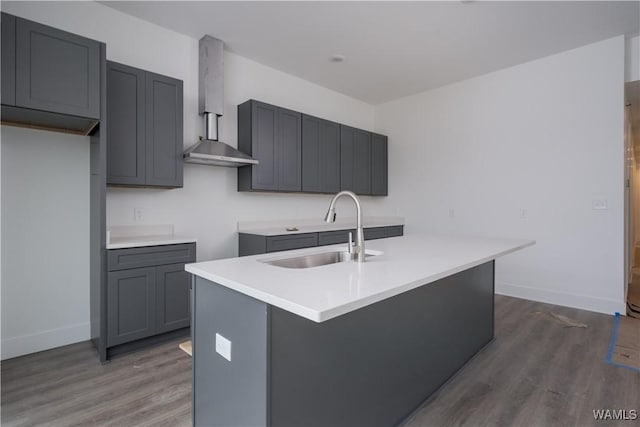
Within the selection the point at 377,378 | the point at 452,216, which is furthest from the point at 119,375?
the point at 452,216

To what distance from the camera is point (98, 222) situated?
2438 millimetres

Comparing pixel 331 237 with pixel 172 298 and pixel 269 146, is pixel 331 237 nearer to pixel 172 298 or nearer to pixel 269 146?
pixel 269 146

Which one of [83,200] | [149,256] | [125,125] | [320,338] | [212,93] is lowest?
[320,338]

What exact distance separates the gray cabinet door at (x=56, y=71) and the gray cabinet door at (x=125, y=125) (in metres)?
0.26

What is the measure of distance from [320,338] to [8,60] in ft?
8.15

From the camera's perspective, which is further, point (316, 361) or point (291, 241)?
point (291, 241)

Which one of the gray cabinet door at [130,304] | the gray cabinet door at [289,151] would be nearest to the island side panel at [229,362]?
the gray cabinet door at [130,304]

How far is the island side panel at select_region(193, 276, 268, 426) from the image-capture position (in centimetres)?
115

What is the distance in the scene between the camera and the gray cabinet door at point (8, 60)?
1.97 meters

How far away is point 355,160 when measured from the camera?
480cm

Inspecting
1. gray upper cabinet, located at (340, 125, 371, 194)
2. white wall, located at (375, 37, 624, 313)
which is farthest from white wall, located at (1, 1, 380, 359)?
white wall, located at (375, 37, 624, 313)

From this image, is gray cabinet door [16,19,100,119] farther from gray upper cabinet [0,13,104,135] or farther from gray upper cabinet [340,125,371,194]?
gray upper cabinet [340,125,371,194]

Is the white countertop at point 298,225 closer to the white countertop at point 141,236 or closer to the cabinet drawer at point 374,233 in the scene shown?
the cabinet drawer at point 374,233

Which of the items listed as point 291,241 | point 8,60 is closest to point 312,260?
point 291,241
